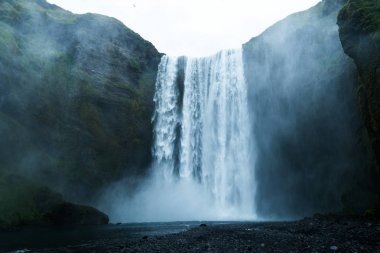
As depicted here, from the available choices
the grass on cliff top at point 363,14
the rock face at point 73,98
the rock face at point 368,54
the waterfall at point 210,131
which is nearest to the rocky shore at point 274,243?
the rock face at point 368,54

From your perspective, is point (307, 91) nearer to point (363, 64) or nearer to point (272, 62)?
point (272, 62)

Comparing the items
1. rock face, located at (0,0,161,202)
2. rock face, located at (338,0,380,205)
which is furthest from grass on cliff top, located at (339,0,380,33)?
rock face, located at (0,0,161,202)

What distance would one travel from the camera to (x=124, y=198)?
4928 centimetres

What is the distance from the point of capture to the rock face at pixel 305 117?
36000 millimetres

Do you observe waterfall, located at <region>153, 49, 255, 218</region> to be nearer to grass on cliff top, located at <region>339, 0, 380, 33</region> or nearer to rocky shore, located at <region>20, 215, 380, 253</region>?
grass on cliff top, located at <region>339, 0, 380, 33</region>

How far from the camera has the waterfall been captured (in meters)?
46.9

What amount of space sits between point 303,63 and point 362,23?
15.7 m

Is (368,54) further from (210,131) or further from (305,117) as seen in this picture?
(210,131)

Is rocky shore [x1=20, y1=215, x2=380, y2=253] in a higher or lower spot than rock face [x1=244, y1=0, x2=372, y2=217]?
lower

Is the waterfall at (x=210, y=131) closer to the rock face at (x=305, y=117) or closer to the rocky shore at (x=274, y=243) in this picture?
the rock face at (x=305, y=117)

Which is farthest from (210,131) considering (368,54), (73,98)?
(368,54)

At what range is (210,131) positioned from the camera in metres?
51.4

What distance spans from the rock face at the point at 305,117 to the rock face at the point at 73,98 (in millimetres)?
17005

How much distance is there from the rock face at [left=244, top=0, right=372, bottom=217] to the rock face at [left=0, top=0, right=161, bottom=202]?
17.0 meters
